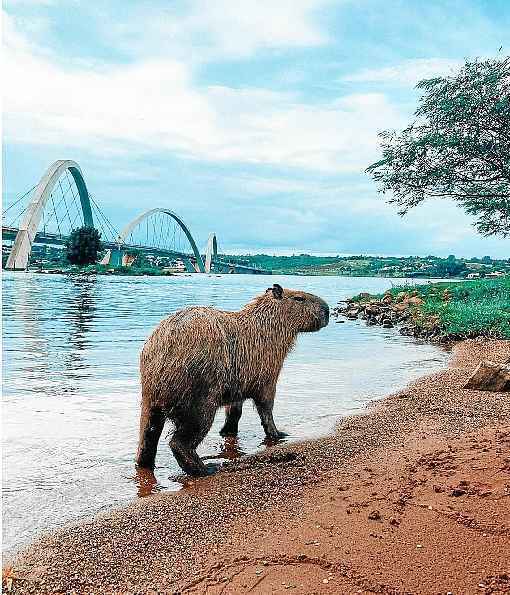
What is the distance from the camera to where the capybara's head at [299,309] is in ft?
22.6

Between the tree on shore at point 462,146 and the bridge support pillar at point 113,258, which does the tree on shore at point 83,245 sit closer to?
the bridge support pillar at point 113,258

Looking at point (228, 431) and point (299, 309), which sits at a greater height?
point (299, 309)

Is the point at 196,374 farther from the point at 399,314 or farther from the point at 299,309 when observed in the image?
the point at 399,314

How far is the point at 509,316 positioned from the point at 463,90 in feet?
37.1

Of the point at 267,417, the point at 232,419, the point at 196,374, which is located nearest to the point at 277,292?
the point at 267,417

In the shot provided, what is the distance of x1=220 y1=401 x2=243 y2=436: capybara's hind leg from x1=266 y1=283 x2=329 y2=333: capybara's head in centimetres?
110

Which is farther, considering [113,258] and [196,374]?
[113,258]

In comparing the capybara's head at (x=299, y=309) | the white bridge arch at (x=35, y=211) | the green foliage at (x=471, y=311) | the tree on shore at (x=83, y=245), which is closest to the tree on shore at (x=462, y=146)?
the green foliage at (x=471, y=311)

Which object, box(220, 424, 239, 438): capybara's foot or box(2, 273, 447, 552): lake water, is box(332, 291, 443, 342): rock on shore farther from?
box(220, 424, 239, 438): capybara's foot

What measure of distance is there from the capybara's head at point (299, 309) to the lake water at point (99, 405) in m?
1.24

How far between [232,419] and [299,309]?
1.46 meters

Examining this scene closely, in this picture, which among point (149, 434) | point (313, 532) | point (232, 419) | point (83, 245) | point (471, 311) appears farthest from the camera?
point (83, 245)

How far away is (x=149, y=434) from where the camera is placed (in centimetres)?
552

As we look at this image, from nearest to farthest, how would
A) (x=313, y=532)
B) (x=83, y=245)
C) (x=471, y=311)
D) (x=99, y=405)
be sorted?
(x=313, y=532)
(x=99, y=405)
(x=471, y=311)
(x=83, y=245)
